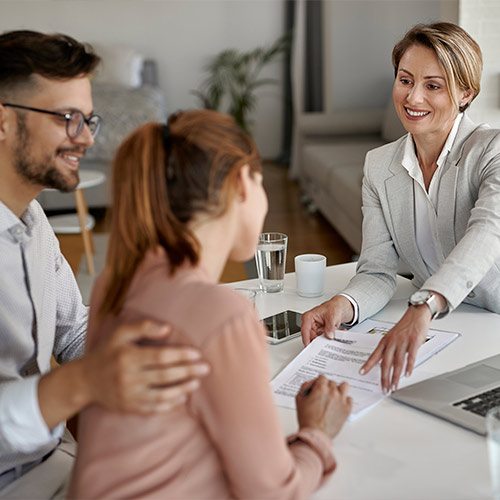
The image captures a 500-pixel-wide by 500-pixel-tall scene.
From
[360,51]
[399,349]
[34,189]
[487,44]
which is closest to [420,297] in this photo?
[399,349]

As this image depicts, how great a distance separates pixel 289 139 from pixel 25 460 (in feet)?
20.8

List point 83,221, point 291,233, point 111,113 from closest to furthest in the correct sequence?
point 83,221
point 291,233
point 111,113

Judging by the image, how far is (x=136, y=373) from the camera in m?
0.72

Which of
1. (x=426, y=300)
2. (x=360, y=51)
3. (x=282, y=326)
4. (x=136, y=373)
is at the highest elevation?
(x=360, y=51)

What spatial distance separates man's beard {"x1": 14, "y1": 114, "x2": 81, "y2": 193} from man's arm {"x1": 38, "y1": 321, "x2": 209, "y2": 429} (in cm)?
50

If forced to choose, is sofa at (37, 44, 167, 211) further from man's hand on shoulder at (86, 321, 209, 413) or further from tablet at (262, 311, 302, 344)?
man's hand on shoulder at (86, 321, 209, 413)

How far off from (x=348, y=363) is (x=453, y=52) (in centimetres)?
77

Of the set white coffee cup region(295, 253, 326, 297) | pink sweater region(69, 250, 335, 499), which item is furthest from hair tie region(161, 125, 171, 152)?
white coffee cup region(295, 253, 326, 297)

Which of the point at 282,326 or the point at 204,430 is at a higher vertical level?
the point at 204,430

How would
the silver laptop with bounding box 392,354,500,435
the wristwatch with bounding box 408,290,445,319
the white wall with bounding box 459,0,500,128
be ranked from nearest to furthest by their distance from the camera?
the silver laptop with bounding box 392,354,500,435, the wristwatch with bounding box 408,290,445,319, the white wall with bounding box 459,0,500,128

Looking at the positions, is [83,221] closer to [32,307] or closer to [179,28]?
[32,307]

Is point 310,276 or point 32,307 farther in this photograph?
point 310,276

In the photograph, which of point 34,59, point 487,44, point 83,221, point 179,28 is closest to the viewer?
point 34,59

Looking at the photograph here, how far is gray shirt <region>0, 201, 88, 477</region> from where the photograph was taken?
3.66 ft
